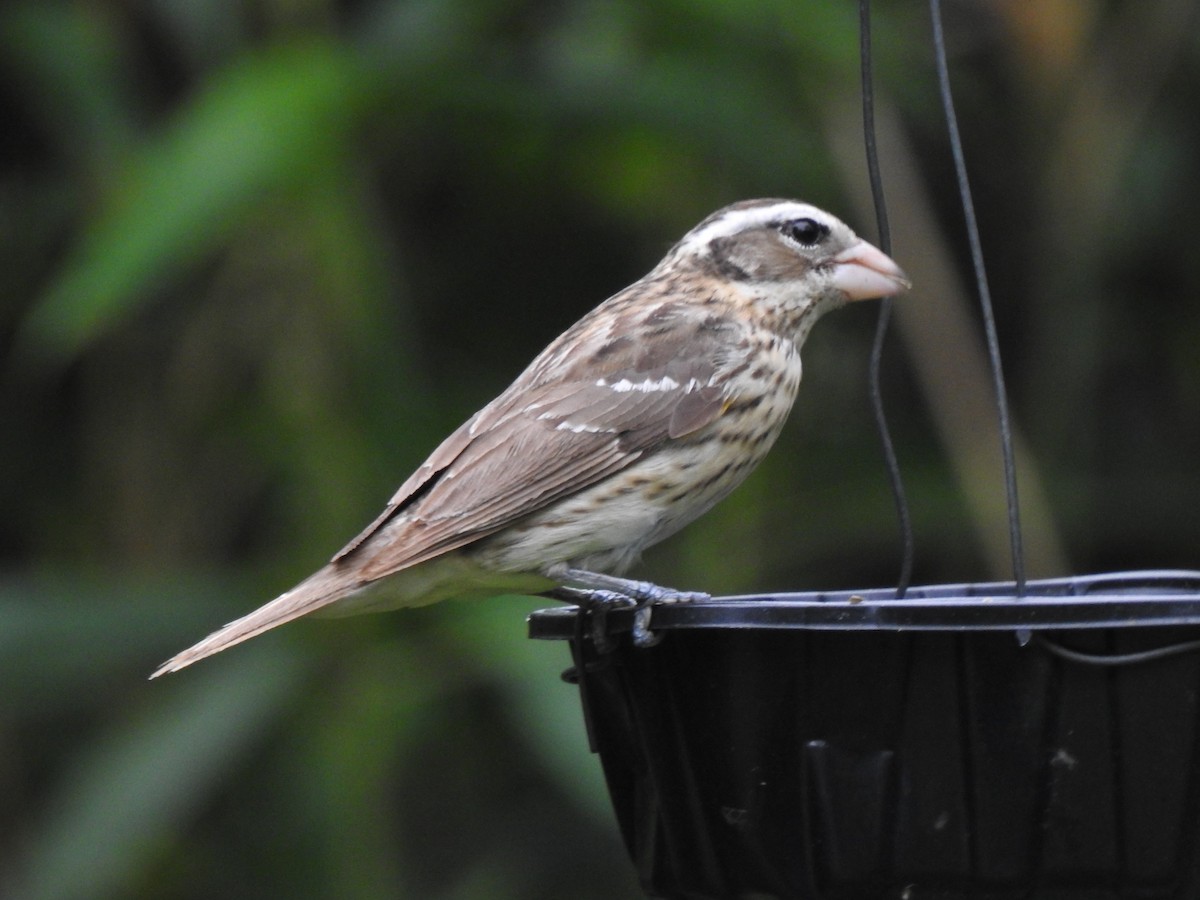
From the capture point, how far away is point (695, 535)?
17.6ft

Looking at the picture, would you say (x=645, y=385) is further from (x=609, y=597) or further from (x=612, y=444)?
(x=609, y=597)

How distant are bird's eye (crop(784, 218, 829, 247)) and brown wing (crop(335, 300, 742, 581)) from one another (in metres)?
0.24

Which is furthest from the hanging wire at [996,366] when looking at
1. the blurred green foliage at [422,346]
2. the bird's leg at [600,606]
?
the blurred green foliage at [422,346]

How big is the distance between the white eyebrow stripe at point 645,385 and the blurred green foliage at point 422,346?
3.78ft

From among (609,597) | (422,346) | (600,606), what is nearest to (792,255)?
(609,597)

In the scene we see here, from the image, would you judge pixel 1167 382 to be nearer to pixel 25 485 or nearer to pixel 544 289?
pixel 544 289

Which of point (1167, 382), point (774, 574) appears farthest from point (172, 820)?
point (1167, 382)

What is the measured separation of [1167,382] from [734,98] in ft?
6.48

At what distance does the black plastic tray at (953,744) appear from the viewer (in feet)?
7.63

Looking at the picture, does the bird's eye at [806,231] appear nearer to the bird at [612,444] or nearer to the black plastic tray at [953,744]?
the bird at [612,444]

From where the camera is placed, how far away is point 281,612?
327 centimetres

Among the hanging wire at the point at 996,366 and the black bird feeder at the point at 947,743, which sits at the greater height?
the hanging wire at the point at 996,366

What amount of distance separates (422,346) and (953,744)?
11.1 ft

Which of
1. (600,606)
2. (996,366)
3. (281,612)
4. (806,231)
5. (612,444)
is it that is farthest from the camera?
(806,231)
